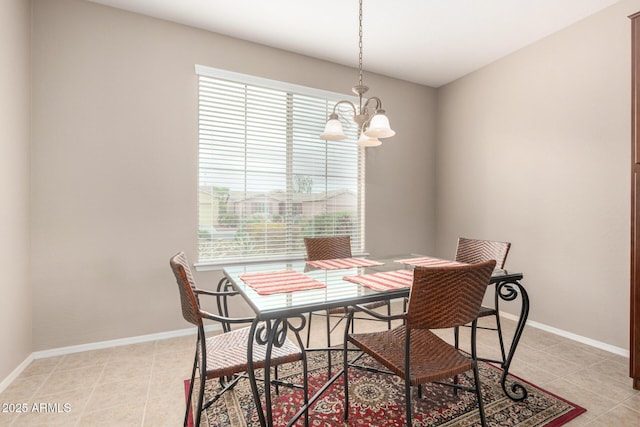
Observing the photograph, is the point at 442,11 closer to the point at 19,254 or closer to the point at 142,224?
the point at 142,224

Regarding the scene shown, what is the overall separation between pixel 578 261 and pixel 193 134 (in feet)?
12.5

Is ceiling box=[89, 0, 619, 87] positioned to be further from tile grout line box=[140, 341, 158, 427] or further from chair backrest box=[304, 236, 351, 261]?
tile grout line box=[140, 341, 158, 427]

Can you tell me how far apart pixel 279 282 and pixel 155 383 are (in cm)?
123

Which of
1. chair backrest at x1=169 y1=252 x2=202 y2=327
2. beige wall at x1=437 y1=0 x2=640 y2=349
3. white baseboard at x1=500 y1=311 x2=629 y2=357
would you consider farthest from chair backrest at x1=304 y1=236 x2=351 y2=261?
white baseboard at x1=500 y1=311 x2=629 y2=357

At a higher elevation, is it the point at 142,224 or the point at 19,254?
the point at 142,224

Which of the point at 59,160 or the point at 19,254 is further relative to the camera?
the point at 59,160

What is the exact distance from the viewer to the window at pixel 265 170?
3.06m

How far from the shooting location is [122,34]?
2689 mm

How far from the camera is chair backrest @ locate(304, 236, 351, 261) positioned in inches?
109

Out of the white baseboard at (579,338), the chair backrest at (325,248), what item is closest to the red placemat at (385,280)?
the chair backrest at (325,248)

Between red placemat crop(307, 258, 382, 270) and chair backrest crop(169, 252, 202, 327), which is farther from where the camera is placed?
red placemat crop(307, 258, 382, 270)

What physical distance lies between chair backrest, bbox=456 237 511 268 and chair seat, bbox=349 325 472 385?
0.93 meters

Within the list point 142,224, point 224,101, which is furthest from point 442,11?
point 142,224

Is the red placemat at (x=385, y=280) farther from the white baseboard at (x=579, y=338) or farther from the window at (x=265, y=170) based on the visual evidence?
the white baseboard at (x=579, y=338)
